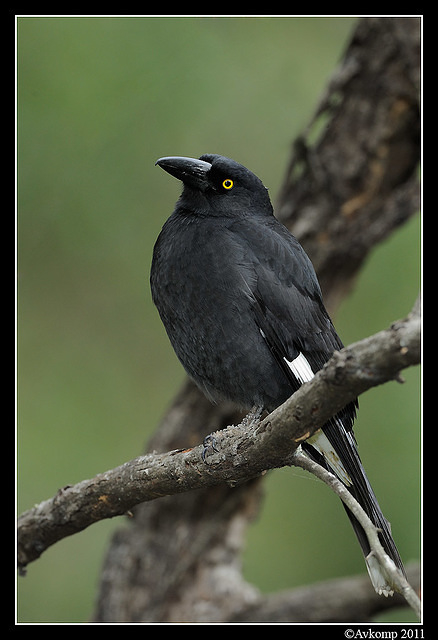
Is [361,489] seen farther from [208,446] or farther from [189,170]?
[189,170]

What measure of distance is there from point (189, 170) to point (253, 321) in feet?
2.49

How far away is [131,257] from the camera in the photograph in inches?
193

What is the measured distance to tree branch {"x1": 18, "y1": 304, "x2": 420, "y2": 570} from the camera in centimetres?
146

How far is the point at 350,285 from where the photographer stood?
4.10m

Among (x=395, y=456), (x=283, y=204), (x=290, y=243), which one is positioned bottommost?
(x=395, y=456)

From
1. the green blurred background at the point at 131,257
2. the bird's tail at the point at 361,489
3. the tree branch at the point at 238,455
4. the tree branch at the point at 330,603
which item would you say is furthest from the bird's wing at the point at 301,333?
the green blurred background at the point at 131,257

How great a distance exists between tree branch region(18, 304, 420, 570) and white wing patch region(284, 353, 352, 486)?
254 millimetres

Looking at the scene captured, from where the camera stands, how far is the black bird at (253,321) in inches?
93.7

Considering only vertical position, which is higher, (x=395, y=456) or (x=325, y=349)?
(x=325, y=349)

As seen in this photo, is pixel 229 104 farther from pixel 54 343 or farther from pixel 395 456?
pixel 395 456

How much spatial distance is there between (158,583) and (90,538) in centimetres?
138

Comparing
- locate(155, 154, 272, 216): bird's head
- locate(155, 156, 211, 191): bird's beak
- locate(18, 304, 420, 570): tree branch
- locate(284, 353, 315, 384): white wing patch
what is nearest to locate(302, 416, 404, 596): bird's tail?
locate(284, 353, 315, 384): white wing patch

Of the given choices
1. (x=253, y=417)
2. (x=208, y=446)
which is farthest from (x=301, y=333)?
(x=208, y=446)

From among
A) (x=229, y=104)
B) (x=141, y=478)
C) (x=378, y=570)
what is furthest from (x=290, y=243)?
(x=229, y=104)
